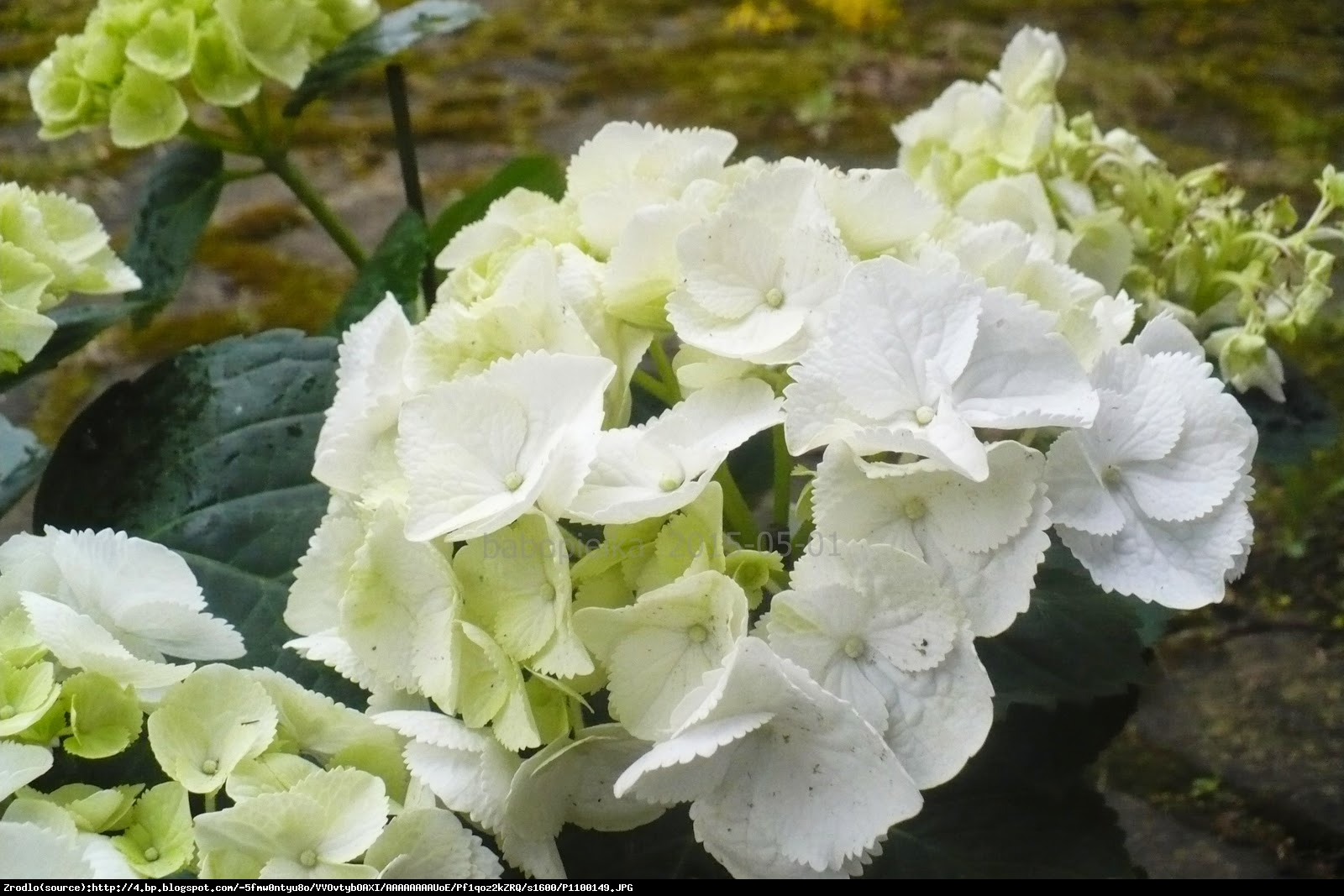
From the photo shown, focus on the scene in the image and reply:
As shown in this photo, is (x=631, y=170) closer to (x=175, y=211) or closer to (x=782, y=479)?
(x=782, y=479)

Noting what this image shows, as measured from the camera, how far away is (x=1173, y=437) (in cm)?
35

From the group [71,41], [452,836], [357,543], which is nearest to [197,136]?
[71,41]

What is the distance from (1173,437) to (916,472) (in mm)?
88

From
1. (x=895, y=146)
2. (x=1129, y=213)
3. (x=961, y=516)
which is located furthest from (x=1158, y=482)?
(x=895, y=146)

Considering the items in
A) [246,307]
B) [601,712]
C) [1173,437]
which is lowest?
[246,307]

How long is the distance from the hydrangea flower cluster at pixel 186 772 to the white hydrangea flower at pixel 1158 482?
20 centimetres

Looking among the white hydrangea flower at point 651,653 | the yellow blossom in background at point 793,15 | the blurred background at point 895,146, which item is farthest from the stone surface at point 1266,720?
the yellow blossom in background at point 793,15

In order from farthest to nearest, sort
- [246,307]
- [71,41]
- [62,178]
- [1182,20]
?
[1182,20] < [62,178] < [246,307] < [71,41]

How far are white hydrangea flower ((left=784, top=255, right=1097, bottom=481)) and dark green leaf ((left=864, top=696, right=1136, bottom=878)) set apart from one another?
0.70ft

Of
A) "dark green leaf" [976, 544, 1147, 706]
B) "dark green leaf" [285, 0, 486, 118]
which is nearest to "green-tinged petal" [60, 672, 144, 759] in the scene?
"dark green leaf" [976, 544, 1147, 706]

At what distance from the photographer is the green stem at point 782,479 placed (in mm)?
392

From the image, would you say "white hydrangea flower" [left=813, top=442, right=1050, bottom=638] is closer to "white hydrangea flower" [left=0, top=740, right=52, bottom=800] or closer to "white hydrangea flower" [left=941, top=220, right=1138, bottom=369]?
"white hydrangea flower" [left=941, top=220, right=1138, bottom=369]

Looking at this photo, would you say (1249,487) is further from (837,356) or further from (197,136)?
(197,136)

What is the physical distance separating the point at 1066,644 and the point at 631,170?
256mm
